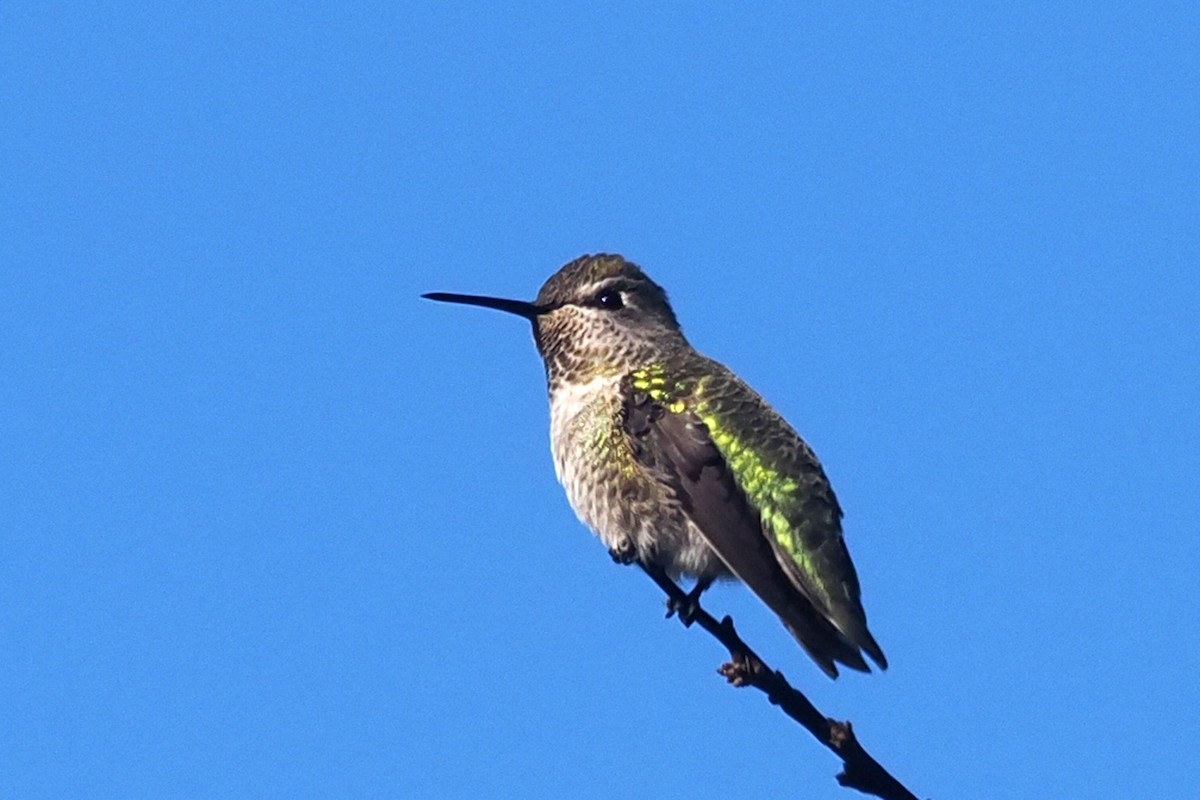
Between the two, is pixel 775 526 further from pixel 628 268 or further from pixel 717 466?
pixel 628 268

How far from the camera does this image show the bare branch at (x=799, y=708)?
116 inches

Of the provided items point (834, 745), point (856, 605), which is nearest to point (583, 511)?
point (856, 605)

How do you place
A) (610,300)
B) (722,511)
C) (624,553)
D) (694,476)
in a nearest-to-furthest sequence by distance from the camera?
(624,553)
(722,511)
(694,476)
(610,300)

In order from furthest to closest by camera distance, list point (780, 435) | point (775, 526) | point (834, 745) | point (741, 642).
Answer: point (780, 435) → point (775, 526) → point (741, 642) → point (834, 745)

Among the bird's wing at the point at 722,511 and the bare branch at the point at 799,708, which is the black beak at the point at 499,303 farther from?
the bare branch at the point at 799,708

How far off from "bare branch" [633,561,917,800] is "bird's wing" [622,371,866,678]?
3.58 feet

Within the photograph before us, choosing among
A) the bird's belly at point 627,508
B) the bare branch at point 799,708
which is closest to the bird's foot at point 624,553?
the bird's belly at point 627,508

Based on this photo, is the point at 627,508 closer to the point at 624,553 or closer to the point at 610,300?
the point at 624,553

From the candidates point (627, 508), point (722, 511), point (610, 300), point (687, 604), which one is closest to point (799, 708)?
point (687, 604)

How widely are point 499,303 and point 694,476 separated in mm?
1510

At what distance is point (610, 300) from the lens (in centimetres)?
709

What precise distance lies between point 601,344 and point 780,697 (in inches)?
137

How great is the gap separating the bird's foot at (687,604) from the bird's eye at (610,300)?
1534mm

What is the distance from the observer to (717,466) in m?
5.93
